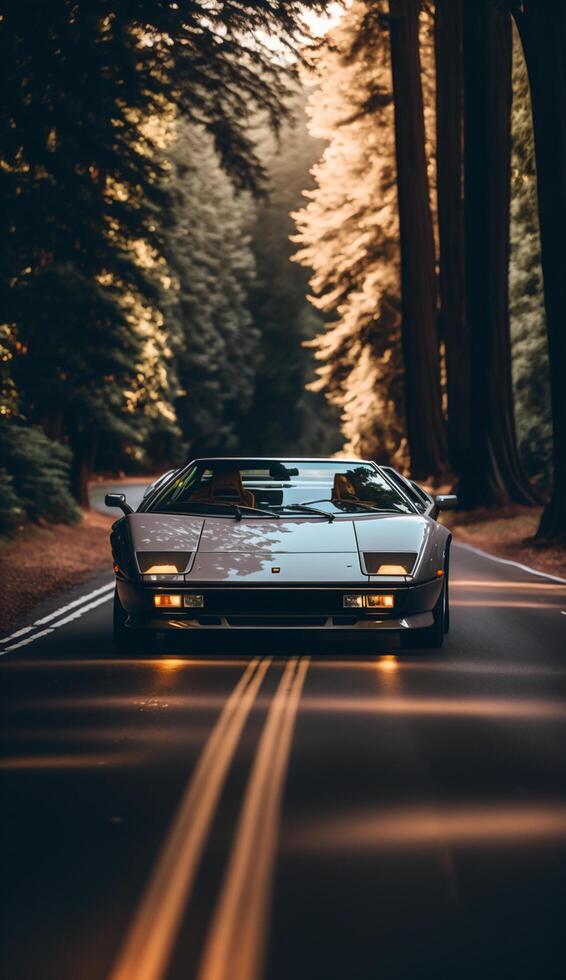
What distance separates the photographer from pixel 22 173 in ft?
76.3

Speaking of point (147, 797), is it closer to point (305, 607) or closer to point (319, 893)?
point (319, 893)

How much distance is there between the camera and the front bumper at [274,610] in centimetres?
1127

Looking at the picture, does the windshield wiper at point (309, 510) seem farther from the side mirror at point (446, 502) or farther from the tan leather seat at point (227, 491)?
the side mirror at point (446, 502)

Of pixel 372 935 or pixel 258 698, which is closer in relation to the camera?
pixel 372 935

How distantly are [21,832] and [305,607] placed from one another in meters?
4.98

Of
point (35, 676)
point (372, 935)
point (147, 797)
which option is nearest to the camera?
point (372, 935)

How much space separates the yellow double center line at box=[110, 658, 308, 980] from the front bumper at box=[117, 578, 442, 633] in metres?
2.22

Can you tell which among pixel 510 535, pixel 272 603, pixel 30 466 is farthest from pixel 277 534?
pixel 510 535

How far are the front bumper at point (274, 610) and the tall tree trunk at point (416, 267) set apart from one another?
30590 millimetres

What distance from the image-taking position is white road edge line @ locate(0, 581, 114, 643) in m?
13.8

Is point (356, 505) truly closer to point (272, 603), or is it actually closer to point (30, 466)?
point (272, 603)

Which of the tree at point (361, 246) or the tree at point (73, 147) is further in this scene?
the tree at point (361, 246)

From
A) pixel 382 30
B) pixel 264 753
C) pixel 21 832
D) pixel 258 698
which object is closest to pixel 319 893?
pixel 21 832

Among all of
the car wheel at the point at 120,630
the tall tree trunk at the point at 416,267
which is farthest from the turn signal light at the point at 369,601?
the tall tree trunk at the point at 416,267
